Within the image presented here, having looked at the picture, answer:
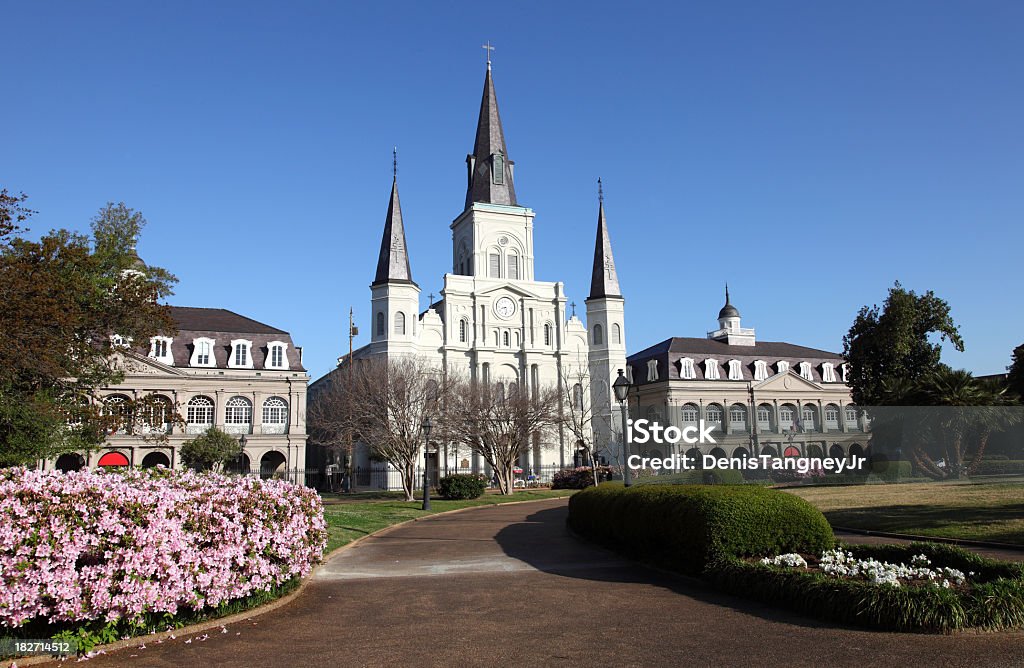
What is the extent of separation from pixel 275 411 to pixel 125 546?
51.0 m

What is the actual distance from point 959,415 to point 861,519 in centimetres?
2642

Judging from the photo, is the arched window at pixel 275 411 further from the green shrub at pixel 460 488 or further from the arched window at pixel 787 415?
the arched window at pixel 787 415

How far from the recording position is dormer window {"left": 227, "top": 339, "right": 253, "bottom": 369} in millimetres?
57000

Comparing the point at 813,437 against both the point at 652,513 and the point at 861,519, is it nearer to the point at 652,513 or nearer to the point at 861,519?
the point at 861,519

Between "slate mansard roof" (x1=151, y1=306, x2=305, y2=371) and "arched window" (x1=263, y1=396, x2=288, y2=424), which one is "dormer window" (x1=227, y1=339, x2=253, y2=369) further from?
"arched window" (x1=263, y1=396, x2=288, y2=424)

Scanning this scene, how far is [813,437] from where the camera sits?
227 feet

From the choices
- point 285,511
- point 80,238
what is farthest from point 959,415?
point 80,238

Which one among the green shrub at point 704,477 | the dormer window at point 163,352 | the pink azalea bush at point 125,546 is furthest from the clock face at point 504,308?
the pink azalea bush at point 125,546

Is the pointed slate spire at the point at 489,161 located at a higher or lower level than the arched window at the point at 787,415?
higher

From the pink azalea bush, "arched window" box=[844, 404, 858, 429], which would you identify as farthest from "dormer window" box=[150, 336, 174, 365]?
"arched window" box=[844, 404, 858, 429]

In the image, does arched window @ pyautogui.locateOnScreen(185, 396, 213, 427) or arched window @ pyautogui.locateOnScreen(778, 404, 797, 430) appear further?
arched window @ pyautogui.locateOnScreen(778, 404, 797, 430)

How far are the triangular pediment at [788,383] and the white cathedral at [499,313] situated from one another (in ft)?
44.5

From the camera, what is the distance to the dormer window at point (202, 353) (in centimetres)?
5625

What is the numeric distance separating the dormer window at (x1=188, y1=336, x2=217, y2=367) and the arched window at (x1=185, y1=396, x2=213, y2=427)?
2536mm
